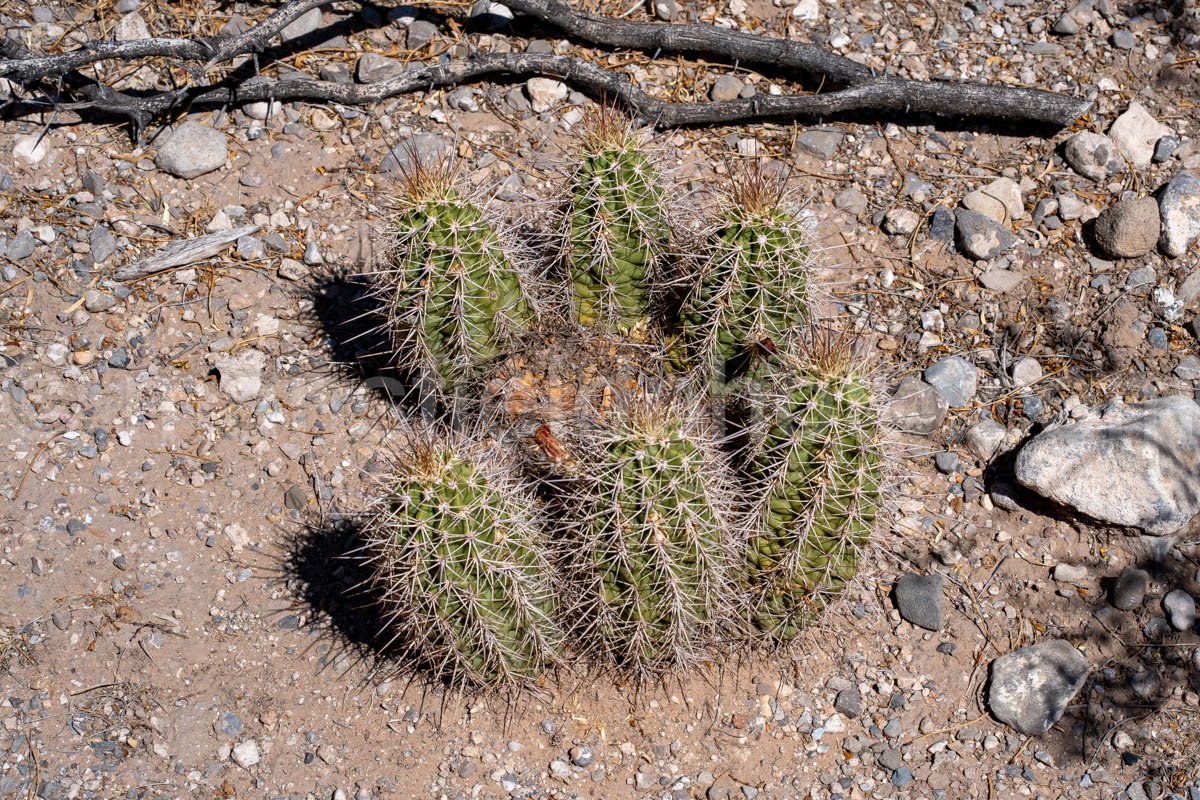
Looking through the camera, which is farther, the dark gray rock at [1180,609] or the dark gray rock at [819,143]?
the dark gray rock at [819,143]

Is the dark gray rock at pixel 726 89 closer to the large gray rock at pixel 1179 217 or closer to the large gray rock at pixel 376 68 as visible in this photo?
the large gray rock at pixel 376 68

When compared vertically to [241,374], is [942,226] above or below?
above

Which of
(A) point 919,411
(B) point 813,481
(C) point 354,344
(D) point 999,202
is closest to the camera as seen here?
(B) point 813,481

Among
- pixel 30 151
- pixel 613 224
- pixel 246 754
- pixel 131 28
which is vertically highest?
pixel 613 224

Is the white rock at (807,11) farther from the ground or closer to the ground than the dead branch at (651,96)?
farther from the ground

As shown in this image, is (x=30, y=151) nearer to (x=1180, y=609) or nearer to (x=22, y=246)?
(x=22, y=246)

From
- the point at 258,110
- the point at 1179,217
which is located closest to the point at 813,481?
the point at 1179,217

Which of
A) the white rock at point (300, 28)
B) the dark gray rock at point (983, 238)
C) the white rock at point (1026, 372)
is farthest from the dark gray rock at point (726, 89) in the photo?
the white rock at point (300, 28)

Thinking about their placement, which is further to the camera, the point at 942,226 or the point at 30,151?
the point at 30,151
